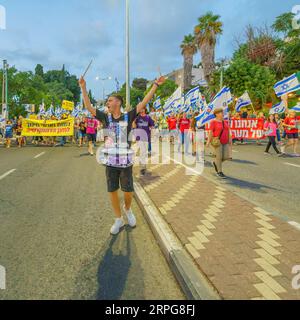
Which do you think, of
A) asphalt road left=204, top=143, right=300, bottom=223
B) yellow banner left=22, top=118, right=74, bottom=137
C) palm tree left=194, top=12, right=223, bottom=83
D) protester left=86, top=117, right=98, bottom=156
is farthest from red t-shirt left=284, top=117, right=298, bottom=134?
palm tree left=194, top=12, right=223, bottom=83

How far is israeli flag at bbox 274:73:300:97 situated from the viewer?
14.5m

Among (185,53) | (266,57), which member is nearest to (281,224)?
(266,57)

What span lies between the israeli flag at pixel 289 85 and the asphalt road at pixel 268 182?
342 centimetres

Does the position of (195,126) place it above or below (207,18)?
below

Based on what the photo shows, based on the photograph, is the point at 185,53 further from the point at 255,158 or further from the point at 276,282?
the point at 276,282

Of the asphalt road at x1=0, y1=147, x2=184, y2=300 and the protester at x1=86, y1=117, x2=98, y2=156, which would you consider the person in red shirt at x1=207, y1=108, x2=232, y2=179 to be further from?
the protester at x1=86, y1=117, x2=98, y2=156

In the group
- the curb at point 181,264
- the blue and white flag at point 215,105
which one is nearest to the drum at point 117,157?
the curb at point 181,264

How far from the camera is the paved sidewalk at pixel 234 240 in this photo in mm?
3066

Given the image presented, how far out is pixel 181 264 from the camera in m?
3.47

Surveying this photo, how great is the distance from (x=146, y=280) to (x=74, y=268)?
846mm

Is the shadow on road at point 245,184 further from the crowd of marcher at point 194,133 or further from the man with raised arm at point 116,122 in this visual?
the man with raised arm at point 116,122

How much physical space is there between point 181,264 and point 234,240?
3.17 ft

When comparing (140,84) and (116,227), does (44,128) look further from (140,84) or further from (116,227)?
(140,84)
